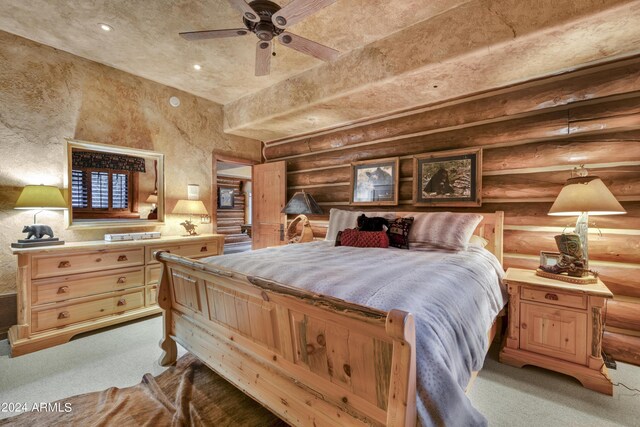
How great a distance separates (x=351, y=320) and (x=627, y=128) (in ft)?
9.60

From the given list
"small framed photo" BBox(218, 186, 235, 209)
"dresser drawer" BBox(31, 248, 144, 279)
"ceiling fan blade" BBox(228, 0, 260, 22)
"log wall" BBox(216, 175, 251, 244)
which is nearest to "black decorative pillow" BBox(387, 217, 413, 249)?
"ceiling fan blade" BBox(228, 0, 260, 22)

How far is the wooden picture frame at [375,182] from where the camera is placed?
359 cm

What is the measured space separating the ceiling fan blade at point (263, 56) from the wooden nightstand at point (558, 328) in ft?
9.03

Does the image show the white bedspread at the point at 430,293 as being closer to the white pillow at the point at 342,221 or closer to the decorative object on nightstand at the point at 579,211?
the decorative object on nightstand at the point at 579,211

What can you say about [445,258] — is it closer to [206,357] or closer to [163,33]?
[206,357]

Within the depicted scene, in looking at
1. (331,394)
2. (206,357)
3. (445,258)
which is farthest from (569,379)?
(206,357)

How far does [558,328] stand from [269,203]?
4030 mm

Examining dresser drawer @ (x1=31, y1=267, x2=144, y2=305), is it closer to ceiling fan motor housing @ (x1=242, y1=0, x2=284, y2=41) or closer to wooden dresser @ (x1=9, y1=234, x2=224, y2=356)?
wooden dresser @ (x1=9, y1=234, x2=224, y2=356)

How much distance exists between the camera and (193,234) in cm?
398

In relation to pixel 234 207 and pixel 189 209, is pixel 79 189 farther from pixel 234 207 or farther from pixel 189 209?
pixel 234 207

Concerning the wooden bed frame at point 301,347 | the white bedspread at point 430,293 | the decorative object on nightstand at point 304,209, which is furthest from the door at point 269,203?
the wooden bed frame at point 301,347

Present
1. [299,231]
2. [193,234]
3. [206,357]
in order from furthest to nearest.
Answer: [299,231] < [193,234] < [206,357]

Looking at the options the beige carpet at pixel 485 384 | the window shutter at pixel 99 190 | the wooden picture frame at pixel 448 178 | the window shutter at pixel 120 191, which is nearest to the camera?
the beige carpet at pixel 485 384

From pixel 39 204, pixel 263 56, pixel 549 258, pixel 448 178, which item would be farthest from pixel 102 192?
pixel 549 258
